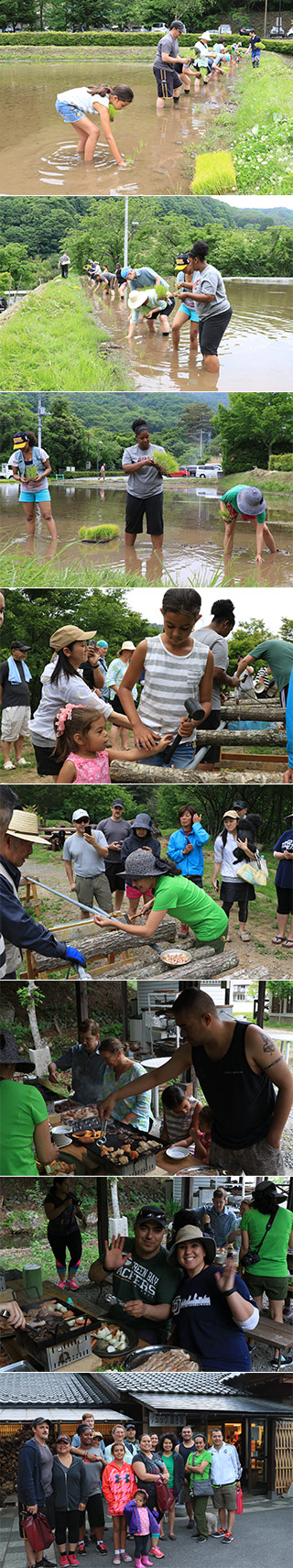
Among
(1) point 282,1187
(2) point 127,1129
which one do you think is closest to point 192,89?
(2) point 127,1129

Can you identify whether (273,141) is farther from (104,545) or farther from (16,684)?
(16,684)

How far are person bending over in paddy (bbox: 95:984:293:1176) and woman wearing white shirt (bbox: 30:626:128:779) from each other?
1.16m

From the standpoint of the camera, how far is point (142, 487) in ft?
27.3

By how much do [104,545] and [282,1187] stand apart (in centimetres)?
485

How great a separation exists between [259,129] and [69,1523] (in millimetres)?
8045

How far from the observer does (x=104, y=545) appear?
27.5ft

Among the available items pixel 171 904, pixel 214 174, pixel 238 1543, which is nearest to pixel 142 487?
pixel 214 174

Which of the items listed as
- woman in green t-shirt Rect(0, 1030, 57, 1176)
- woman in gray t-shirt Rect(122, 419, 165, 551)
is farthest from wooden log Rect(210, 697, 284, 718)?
woman in green t-shirt Rect(0, 1030, 57, 1176)

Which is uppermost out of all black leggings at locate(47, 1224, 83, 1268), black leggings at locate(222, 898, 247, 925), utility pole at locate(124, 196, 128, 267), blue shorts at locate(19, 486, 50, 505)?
utility pole at locate(124, 196, 128, 267)

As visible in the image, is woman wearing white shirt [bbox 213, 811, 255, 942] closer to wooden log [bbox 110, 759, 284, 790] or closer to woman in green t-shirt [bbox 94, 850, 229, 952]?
woman in green t-shirt [bbox 94, 850, 229, 952]

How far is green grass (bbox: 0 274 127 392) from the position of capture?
836 cm

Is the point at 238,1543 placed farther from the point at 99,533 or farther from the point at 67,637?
the point at 99,533

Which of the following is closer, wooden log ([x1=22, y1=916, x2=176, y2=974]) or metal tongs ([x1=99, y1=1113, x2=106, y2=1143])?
wooden log ([x1=22, y1=916, x2=176, y2=974])

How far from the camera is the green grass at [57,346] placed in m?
8.36
